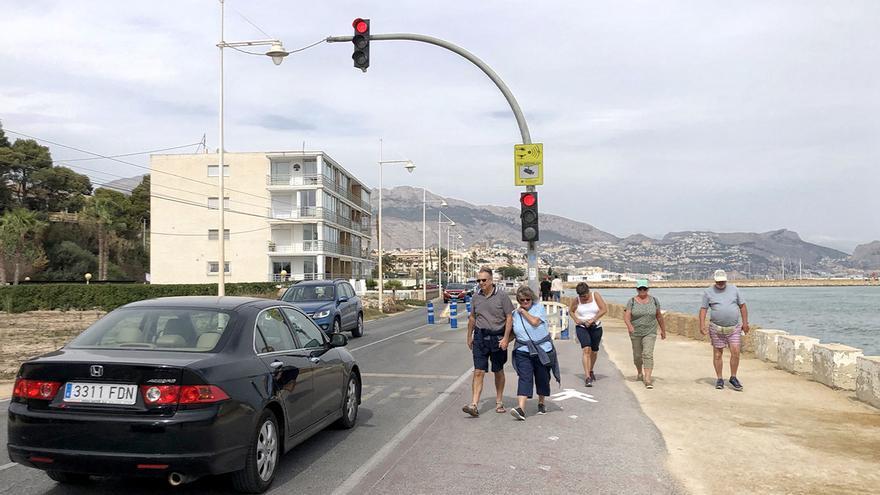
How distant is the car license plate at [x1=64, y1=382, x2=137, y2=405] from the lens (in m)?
4.94

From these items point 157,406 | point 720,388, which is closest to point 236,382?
point 157,406

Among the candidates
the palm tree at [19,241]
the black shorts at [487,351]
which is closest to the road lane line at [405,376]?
the black shorts at [487,351]

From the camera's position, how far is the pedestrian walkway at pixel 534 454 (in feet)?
19.3

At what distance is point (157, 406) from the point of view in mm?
4910

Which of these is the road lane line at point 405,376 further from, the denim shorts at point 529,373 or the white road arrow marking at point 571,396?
the denim shorts at point 529,373

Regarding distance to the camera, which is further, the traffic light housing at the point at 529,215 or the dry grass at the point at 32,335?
the dry grass at the point at 32,335

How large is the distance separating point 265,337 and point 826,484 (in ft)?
16.0

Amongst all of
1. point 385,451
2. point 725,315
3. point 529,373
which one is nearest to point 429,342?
point 725,315

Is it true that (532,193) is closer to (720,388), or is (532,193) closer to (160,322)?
(720,388)

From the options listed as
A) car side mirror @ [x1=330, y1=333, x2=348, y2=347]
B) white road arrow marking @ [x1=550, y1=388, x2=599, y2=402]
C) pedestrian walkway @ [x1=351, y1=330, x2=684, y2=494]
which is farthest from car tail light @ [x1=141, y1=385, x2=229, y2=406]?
white road arrow marking @ [x1=550, y1=388, x2=599, y2=402]

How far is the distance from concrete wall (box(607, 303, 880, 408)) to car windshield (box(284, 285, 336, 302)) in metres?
11.2

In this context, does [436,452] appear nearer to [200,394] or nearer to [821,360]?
[200,394]

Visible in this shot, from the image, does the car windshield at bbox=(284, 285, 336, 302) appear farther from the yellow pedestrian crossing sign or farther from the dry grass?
the yellow pedestrian crossing sign

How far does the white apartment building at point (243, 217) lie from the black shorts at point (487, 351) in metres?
57.0
